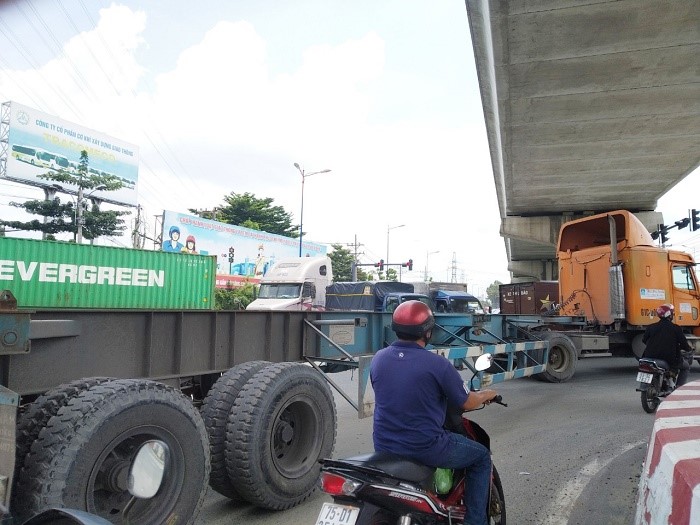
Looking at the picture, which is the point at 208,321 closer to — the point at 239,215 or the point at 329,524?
the point at 329,524

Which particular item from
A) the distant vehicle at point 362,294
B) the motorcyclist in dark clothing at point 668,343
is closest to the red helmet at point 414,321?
the motorcyclist in dark clothing at point 668,343

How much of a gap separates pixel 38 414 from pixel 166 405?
723 millimetres

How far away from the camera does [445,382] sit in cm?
290

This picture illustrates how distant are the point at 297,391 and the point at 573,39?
8861mm

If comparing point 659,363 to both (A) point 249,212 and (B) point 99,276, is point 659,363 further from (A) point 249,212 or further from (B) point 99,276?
(A) point 249,212

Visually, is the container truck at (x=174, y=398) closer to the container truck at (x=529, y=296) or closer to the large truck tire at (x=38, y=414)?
the large truck tire at (x=38, y=414)

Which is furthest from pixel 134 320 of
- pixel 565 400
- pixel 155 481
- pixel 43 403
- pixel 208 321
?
pixel 565 400

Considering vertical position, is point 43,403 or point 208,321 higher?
point 208,321

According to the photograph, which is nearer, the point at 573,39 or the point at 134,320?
the point at 134,320

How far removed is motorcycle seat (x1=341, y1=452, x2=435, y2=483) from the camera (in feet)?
8.72

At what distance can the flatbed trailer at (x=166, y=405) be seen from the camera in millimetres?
2951

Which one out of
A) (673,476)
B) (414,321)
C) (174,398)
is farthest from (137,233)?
(673,476)

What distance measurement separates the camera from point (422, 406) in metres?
2.87

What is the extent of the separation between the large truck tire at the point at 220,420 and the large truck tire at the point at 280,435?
9 centimetres
